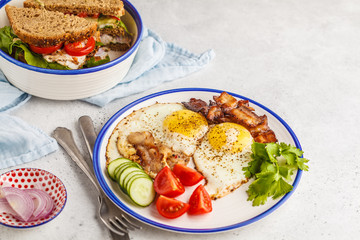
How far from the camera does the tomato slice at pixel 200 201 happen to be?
3.23m

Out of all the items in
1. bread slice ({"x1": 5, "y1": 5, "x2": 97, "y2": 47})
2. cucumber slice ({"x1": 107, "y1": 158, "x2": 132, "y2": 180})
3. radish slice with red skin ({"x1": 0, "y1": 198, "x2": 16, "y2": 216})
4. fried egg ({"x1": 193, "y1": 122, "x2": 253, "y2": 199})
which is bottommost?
fried egg ({"x1": 193, "y1": 122, "x2": 253, "y2": 199})

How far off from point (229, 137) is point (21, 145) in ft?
6.11

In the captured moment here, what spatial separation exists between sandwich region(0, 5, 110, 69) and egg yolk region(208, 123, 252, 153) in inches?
57.1

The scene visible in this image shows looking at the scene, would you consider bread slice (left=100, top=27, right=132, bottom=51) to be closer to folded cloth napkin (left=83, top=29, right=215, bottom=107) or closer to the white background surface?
folded cloth napkin (left=83, top=29, right=215, bottom=107)

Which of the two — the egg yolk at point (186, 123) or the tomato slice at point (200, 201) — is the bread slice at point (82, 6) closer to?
the egg yolk at point (186, 123)

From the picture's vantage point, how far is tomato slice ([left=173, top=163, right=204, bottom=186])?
3484 mm

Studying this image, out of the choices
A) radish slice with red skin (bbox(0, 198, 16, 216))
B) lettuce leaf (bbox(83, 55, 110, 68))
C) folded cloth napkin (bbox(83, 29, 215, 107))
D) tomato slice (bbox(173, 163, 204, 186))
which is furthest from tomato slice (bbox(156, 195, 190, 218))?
lettuce leaf (bbox(83, 55, 110, 68))

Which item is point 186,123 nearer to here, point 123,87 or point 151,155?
A: point 151,155

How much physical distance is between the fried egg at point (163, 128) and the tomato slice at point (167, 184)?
17.0 inches

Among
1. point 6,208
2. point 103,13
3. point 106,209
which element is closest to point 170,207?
point 106,209

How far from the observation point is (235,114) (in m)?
4.02

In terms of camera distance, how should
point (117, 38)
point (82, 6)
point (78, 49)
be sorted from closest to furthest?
1. point (78, 49)
2. point (82, 6)
3. point (117, 38)

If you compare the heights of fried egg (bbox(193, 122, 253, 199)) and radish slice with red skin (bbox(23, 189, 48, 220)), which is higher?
radish slice with red skin (bbox(23, 189, 48, 220))

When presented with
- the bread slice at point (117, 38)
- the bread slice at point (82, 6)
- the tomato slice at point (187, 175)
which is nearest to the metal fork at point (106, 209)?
the tomato slice at point (187, 175)
